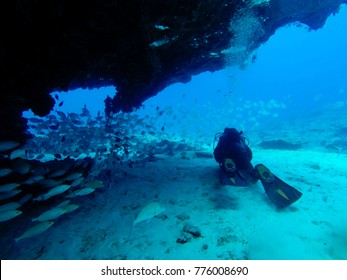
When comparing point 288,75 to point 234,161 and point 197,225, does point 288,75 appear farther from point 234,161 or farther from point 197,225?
point 197,225

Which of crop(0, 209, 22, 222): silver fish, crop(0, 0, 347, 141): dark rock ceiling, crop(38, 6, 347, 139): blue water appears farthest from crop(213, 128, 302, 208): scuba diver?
crop(38, 6, 347, 139): blue water

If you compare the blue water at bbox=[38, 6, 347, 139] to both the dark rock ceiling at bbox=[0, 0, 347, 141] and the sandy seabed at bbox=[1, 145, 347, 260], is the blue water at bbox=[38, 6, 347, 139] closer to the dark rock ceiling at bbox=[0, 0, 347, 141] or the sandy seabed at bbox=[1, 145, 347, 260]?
the dark rock ceiling at bbox=[0, 0, 347, 141]

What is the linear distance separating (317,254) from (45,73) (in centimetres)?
655

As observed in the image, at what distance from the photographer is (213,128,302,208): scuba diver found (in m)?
5.62

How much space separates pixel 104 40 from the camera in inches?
249

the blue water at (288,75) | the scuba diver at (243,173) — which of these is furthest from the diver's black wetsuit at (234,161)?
the blue water at (288,75)

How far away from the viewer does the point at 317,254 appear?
387 centimetres

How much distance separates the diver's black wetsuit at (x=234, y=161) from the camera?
642 cm

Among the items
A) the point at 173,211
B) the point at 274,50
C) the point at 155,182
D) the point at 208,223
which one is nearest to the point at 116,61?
the point at 155,182

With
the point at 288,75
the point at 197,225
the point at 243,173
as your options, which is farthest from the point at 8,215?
the point at 288,75

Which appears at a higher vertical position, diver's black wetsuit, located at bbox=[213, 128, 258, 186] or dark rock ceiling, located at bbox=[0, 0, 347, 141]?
dark rock ceiling, located at bbox=[0, 0, 347, 141]
